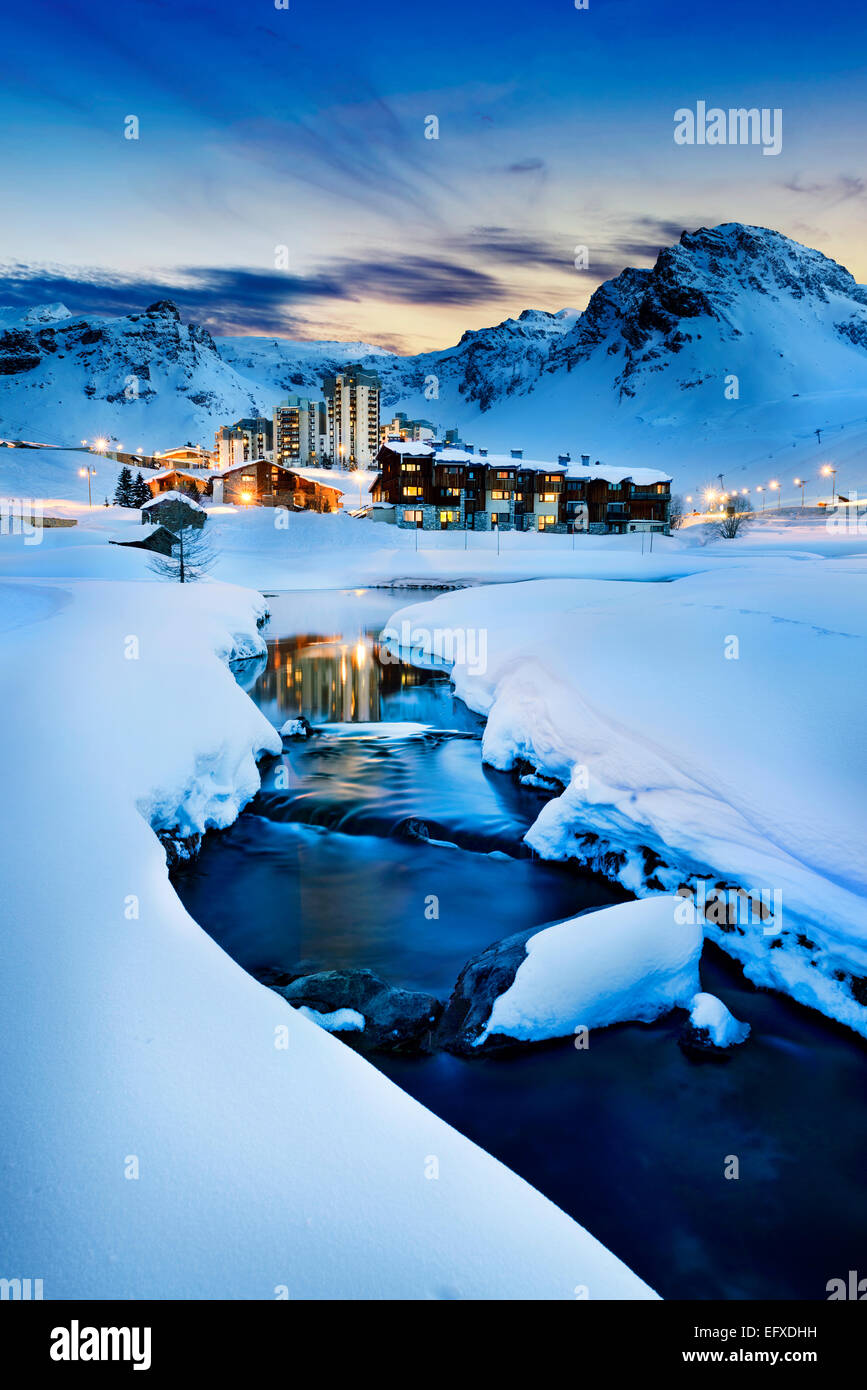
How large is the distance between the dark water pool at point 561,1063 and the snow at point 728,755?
2.11 ft

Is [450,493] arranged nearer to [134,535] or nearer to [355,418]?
[134,535]

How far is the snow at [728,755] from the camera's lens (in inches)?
336

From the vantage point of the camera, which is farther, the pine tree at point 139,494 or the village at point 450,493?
the pine tree at point 139,494

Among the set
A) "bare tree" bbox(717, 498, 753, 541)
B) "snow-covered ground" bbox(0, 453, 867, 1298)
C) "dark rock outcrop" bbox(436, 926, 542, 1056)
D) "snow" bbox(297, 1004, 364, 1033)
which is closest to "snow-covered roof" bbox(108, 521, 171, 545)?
"snow-covered ground" bbox(0, 453, 867, 1298)

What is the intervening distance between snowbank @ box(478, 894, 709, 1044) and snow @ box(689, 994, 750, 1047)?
1.18 ft

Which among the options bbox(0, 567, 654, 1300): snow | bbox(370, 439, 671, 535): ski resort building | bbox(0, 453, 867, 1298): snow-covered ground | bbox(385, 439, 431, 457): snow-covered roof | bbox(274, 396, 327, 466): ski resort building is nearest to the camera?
bbox(0, 567, 654, 1300): snow

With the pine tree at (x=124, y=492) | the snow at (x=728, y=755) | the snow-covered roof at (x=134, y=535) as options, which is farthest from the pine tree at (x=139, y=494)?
the snow at (x=728, y=755)

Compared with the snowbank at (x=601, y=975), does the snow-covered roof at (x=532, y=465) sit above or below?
above

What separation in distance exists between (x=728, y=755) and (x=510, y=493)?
8373 centimetres

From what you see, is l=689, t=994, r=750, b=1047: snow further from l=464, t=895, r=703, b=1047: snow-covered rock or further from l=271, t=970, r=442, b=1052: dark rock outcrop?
l=271, t=970, r=442, b=1052: dark rock outcrop

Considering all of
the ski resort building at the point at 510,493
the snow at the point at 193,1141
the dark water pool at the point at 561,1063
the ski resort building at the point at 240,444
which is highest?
the ski resort building at the point at 240,444

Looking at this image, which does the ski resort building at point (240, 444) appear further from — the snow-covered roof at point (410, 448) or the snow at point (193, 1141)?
the snow at point (193, 1141)

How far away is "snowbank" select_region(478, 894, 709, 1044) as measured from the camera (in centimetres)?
812
